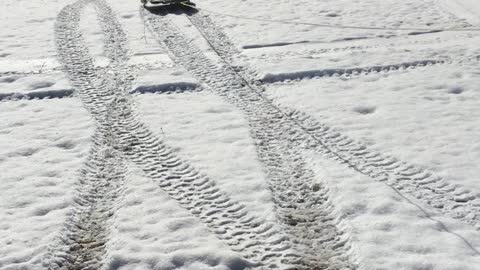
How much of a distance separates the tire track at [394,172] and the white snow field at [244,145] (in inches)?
0.9

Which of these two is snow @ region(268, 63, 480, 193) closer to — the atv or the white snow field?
the white snow field

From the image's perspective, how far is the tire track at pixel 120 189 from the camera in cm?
538

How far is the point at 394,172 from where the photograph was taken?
6.64m

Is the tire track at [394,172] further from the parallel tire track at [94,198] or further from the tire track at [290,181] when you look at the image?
the parallel tire track at [94,198]

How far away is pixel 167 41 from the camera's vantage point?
12.2 meters

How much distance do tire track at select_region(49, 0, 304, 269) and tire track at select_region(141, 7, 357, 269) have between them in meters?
0.25

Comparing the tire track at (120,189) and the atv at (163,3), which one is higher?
the atv at (163,3)

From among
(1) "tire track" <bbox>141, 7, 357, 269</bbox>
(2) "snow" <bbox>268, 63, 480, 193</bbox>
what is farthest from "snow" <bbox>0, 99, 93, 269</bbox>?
(2) "snow" <bbox>268, 63, 480, 193</bbox>

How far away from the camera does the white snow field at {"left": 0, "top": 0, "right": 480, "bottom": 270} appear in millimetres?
5406

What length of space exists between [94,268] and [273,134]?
3.40m

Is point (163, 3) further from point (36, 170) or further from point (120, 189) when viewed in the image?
point (120, 189)

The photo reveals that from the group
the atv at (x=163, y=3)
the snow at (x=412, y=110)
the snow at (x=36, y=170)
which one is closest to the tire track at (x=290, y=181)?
the snow at (x=412, y=110)

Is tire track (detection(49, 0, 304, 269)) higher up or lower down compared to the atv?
lower down

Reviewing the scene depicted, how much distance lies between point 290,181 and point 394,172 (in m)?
1.22
